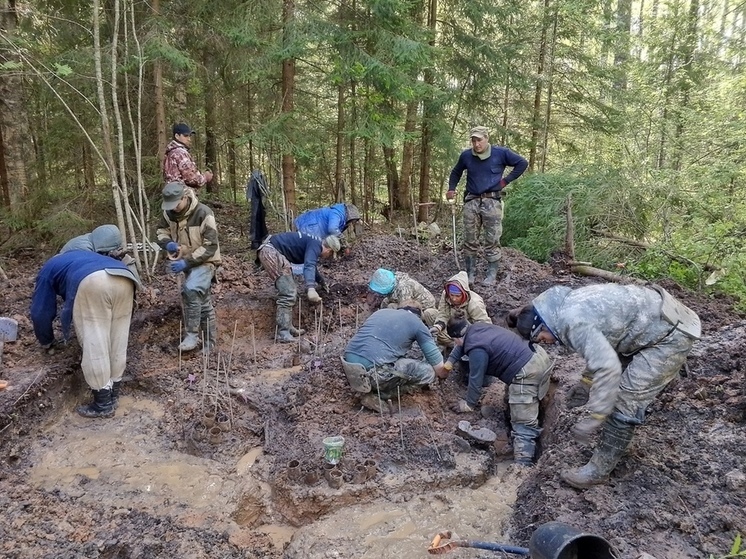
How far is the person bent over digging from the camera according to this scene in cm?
465

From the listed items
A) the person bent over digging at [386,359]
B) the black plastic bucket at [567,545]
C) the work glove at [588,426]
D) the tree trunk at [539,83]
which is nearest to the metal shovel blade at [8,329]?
the person bent over digging at [386,359]

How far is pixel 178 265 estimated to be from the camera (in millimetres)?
5359

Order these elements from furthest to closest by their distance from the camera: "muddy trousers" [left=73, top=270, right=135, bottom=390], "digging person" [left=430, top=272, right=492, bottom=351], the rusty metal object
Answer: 1. "digging person" [left=430, top=272, right=492, bottom=351]
2. "muddy trousers" [left=73, top=270, right=135, bottom=390]
3. the rusty metal object

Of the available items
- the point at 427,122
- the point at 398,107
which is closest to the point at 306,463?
the point at 427,122


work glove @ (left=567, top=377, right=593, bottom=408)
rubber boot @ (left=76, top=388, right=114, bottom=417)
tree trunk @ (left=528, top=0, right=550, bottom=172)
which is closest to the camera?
work glove @ (left=567, top=377, right=593, bottom=408)

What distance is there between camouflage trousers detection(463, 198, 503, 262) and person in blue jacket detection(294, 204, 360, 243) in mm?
1755

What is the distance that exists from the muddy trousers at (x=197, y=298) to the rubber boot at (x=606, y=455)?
4155mm

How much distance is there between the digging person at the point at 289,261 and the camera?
611 centimetres

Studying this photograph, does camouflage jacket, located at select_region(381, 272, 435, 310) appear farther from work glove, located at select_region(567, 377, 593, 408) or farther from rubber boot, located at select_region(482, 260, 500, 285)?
work glove, located at select_region(567, 377, 593, 408)

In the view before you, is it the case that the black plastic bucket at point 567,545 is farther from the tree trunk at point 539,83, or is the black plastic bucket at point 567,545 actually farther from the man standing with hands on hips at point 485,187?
the tree trunk at point 539,83

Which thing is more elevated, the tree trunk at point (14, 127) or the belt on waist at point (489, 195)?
the tree trunk at point (14, 127)

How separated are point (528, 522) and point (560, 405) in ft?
5.01

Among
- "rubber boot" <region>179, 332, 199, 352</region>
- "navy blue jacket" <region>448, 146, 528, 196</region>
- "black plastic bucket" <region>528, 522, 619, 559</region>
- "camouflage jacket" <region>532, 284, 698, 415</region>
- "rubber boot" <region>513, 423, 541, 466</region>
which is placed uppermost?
"navy blue jacket" <region>448, 146, 528, 196</region>

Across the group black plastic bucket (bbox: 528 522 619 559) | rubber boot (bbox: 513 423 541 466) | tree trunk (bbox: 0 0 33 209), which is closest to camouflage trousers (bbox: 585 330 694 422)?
black plastic bucket (bbox: 528 522 619 559)
